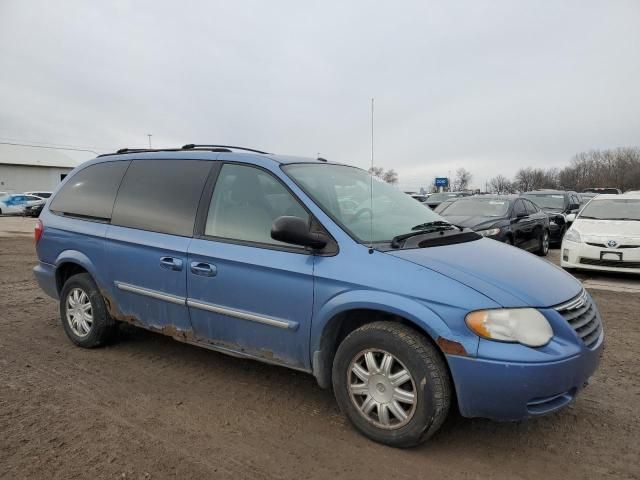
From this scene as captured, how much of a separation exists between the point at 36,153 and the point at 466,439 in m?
62.1

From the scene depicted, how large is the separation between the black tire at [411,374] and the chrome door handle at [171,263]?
57.2 inches

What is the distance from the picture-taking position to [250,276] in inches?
128

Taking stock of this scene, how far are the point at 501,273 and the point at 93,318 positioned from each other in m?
3.54

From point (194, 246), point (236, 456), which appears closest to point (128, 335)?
point (194, 246)

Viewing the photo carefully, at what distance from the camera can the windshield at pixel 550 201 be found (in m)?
15.0

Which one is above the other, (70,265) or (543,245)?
(70,265)

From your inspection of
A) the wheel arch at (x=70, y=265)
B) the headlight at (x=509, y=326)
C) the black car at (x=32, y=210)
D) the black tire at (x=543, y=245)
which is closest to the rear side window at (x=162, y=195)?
the wheel arch at (x=70, y=265)

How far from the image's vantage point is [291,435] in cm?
297

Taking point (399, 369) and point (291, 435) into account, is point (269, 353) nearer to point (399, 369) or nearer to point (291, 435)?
point (291, 435)

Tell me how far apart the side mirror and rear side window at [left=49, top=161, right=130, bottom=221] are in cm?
212

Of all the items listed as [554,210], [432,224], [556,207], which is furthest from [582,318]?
[556,207]

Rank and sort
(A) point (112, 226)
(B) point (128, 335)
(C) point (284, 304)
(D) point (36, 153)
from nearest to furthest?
(C) point (284, 304) → (A) point (112, 226) → (B) point (128, 335) → (D) point (36, 153)

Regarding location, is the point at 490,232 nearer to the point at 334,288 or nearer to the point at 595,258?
the point at 595,258

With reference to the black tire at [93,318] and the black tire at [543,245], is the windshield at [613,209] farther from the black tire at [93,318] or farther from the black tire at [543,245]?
the black tire at [93,318]
